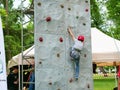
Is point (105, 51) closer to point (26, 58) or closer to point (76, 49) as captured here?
point (26, 58)

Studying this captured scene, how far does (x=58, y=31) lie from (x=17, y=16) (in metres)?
23.4

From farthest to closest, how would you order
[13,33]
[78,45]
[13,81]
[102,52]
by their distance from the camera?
[13,33]
[13,81]
[102,52]
[78,45]

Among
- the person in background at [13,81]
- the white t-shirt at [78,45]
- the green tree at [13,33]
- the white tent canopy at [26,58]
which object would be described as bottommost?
the person in background at [13,81]

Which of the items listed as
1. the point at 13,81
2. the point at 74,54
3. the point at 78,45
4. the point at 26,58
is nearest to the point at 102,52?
the point at 26,58

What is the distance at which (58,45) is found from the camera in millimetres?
10352

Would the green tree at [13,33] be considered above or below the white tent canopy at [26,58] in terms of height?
above

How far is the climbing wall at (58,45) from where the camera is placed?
10.1 m

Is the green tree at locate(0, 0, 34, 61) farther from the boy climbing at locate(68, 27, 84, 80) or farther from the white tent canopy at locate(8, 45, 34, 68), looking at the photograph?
the boy climbing at locate(68, 27, 84, 80)

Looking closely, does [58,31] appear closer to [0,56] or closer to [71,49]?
[71,49]

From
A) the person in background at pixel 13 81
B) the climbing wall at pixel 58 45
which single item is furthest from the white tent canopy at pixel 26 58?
the climbing wall at pixel 58 45

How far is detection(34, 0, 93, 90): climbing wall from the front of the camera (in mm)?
10078

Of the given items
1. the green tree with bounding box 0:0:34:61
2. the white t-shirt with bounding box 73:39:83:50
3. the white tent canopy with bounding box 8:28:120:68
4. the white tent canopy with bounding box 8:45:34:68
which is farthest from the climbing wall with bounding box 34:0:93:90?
the green tree with bounding box 0:0:34:61

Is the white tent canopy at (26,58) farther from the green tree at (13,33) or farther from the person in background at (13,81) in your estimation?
the green tree at (13,33)

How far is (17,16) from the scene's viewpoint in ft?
110
